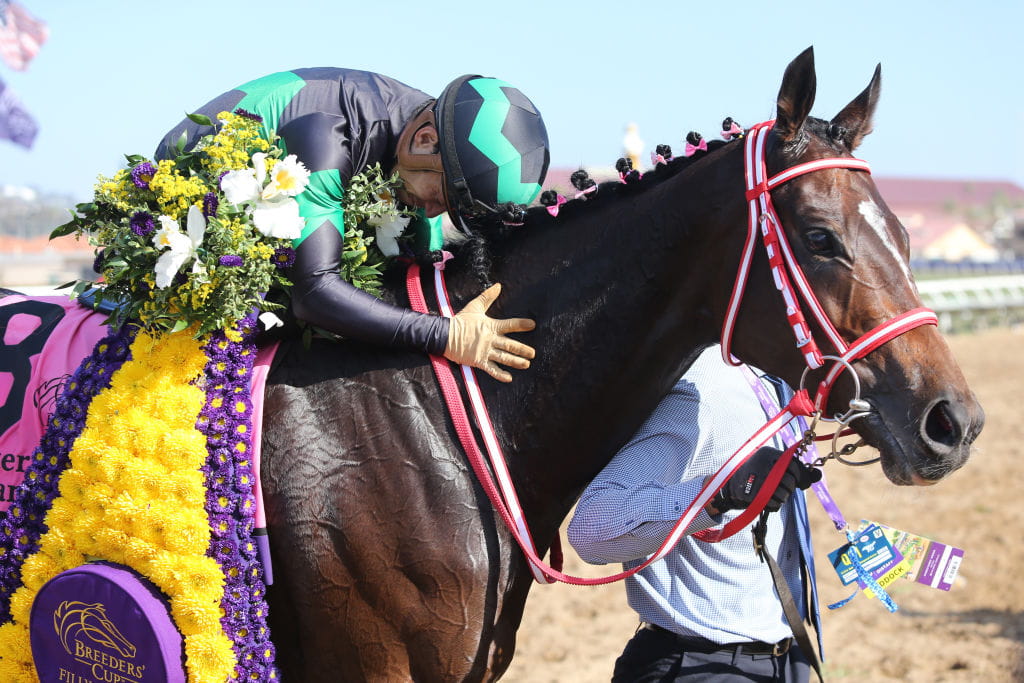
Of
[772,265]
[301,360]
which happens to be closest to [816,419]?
[772,265]

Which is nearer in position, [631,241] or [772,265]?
[772,265]

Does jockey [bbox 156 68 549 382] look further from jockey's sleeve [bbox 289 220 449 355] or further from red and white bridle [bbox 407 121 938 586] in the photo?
red and white bridle [bbox 407 121 938 586]

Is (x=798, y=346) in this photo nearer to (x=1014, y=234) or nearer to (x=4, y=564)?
(x=4, y=564)

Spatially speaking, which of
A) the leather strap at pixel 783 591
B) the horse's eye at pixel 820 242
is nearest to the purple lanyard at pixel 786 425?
the leather strap at pixel 783 591

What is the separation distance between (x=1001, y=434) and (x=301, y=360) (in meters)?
9.68

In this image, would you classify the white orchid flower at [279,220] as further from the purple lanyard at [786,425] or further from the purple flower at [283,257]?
the purple lanyard at [786,425]

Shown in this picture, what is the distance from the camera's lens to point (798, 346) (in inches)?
84.0

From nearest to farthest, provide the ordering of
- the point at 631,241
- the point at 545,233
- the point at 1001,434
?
1. the point at 631,241
2. the point at 545,233
3. the point at 1001,434

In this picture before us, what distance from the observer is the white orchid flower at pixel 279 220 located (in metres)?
2.31

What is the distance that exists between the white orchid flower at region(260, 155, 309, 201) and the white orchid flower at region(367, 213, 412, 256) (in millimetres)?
318

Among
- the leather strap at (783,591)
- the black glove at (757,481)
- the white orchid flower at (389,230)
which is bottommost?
the leather strap at (783,591)

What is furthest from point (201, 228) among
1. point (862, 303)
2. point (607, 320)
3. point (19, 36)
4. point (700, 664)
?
point (19, 36)

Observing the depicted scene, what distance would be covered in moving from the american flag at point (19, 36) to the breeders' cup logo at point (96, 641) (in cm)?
749

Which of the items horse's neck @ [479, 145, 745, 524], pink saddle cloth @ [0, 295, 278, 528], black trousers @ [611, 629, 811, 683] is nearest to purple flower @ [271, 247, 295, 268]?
pink saddle cloth @ [0, 295, 278, 528]
